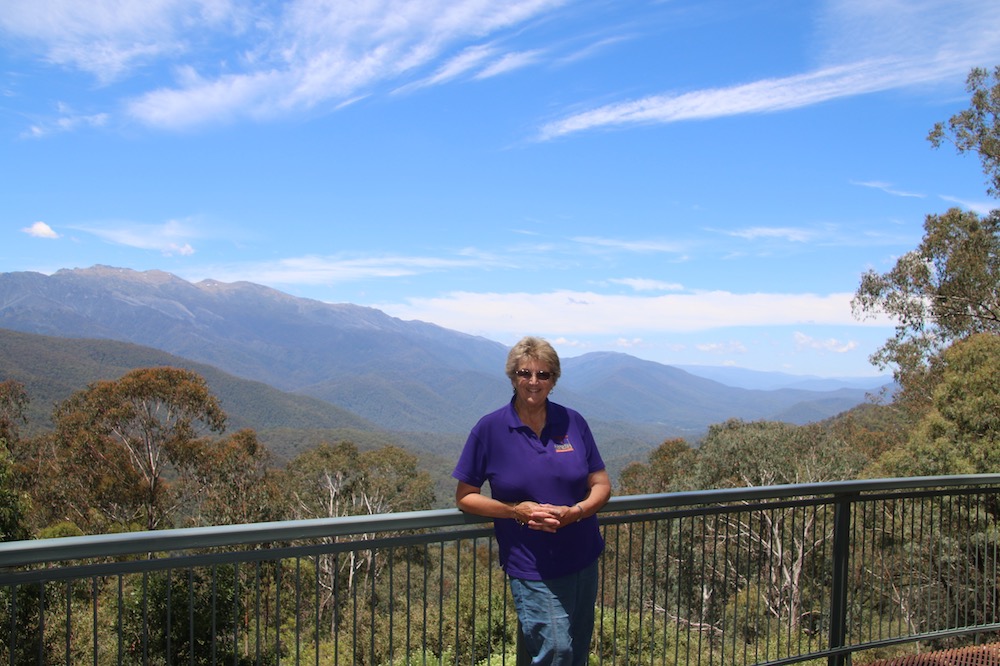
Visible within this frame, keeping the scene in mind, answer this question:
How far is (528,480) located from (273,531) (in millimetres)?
831

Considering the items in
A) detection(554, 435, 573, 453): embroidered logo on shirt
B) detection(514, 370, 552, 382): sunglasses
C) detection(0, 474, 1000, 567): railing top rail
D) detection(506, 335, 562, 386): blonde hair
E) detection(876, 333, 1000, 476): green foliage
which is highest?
detection(506, 335, 562, 386): blonde hair

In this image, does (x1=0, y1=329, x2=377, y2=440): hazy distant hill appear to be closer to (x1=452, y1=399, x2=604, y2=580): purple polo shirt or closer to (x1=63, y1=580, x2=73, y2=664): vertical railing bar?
(x1=63, y1=580, x2=73, y2=664): vertical railing bar

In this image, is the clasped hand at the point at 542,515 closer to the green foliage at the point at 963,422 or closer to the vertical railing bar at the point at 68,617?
the vertical railing bar at the point at 68,617

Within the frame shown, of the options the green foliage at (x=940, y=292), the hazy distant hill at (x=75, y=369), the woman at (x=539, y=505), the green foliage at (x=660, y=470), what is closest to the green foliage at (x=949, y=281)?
the green foliage at (x=940, y=292)

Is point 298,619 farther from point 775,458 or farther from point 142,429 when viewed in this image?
point 142,429

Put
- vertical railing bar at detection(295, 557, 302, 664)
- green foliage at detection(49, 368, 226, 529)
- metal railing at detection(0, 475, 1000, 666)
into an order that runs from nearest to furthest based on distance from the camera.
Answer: metal railing at detection(0, 475, 1000, 666) → vertical railing bar at detection(295, 557, 302, 664) → green foliage at detection(49, 368, 226, 529)

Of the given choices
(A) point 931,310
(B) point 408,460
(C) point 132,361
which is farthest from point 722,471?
(C) point 132,361

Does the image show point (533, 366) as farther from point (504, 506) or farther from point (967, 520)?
point (967, 520)

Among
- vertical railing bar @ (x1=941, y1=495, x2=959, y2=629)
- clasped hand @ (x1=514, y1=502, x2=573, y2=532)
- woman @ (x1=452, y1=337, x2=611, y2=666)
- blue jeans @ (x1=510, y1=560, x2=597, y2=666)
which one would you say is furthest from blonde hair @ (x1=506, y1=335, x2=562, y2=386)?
vertical railing bar @ (x1=941, y1=495, x2=959, y2=629)

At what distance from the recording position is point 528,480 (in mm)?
2596

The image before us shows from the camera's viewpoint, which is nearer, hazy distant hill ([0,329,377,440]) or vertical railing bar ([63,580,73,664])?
vertical railing bar ([63,580,73,664])

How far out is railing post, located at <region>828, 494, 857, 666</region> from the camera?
12.3 feet

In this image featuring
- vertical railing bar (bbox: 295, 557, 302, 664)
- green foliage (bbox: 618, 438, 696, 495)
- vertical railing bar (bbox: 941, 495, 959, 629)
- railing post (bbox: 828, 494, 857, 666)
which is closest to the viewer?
vertical railing bar (bbox: 295, 557, 302, 664)

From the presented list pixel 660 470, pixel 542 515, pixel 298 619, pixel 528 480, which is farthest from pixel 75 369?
pixel 542 515
